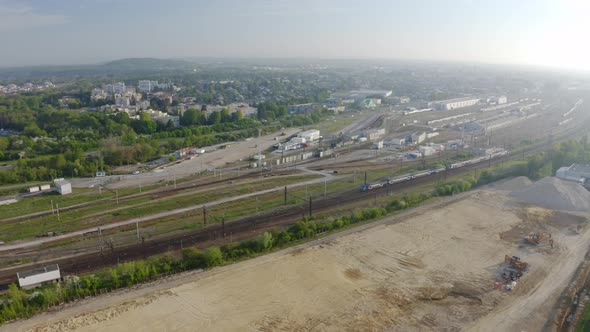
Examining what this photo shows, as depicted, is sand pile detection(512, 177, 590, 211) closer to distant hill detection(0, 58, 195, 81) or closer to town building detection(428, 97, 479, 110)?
town building detection(428, 97, 479, 110)

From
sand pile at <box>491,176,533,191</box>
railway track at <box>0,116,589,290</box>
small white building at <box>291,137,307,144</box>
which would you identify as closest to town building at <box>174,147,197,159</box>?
small white building at <box>291,137,307,144</box>

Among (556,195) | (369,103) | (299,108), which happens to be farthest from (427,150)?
(369,103)

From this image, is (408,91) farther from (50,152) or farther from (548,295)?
(548,295)

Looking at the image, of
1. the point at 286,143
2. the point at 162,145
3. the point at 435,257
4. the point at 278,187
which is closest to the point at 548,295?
the point at 435,257

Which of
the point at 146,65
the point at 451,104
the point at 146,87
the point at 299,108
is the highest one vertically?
the point at 146,65

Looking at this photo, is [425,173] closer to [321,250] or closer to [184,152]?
[321,250]
